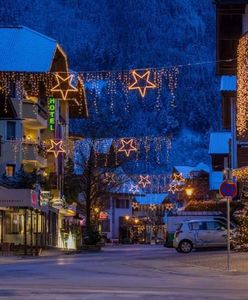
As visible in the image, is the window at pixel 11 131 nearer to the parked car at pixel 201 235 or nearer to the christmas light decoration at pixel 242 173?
the parked car at pixel 201 235

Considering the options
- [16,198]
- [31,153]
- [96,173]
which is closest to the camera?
[16,198]

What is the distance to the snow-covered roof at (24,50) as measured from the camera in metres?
62.9

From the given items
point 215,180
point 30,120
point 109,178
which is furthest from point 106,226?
point 30,120

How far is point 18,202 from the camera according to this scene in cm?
4609

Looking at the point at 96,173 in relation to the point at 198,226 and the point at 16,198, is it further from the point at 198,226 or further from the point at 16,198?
the point at 198,226

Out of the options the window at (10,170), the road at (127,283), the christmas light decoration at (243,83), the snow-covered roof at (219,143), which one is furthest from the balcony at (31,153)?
the road at (127,283)

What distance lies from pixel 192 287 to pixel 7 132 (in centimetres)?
4280

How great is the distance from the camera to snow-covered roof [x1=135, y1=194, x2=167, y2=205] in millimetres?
143625

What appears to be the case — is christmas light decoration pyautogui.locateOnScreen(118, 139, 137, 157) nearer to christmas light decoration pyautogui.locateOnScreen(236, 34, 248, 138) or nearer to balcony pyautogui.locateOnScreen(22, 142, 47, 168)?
christmas light decoration pyautogui.locateOnScreen(236, 34, 248, 138)

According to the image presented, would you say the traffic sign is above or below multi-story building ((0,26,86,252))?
below

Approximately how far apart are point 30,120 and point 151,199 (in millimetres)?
84642

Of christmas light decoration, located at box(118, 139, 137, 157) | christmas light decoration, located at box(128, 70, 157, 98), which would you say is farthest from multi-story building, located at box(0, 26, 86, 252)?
christmas light decoration, located at box(128, 70, 157, 98)

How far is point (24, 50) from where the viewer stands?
65.4m

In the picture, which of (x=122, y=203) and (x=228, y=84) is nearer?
(x=228, y=84)
